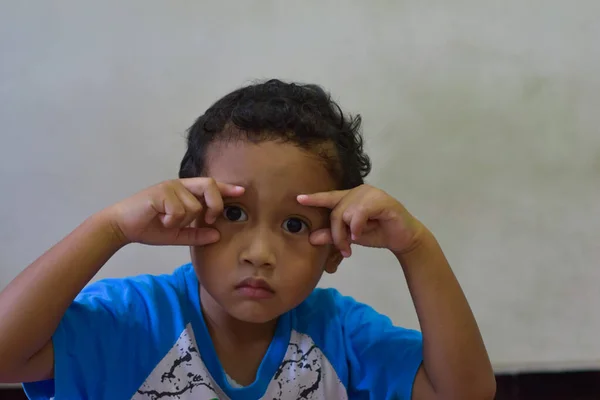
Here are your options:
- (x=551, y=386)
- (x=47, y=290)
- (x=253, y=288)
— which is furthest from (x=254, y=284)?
(x=551, y=386)

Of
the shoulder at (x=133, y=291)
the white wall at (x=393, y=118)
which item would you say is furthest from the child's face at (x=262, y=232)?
the white wall at (x=393, y=118)

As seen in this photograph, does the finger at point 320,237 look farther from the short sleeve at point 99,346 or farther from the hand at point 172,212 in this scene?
the short sleeve at point 99,346

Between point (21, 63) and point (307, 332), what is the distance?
2.60 feet

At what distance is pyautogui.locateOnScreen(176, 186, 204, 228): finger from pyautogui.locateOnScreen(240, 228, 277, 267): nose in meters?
0.06

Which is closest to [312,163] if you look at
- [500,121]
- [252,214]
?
[252,214]

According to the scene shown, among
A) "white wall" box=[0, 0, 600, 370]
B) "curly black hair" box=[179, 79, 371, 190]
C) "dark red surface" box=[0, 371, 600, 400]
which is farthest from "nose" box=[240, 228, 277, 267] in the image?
"dark red surface" box=[0, 371, 600, 400]

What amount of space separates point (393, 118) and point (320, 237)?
0.62m

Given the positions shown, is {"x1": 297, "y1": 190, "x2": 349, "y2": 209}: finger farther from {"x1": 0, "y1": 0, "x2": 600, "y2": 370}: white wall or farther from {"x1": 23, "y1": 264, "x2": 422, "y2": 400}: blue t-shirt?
{"x1": 0, "y1": 0, "x2": 600, "y2": 370}: white wall

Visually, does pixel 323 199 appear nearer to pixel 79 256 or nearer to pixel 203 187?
pixel 203 187

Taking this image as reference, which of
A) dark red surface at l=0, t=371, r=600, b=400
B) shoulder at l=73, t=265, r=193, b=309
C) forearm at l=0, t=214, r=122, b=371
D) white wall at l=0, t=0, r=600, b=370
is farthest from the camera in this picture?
dark red surface at l=0, t=371, r=600, b=400

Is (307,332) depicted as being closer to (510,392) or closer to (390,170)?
(390,170)

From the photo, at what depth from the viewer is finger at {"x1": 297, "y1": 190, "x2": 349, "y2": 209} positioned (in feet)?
2.16

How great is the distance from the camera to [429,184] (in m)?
1.26

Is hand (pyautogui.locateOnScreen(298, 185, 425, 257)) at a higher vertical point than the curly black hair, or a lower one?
lower
